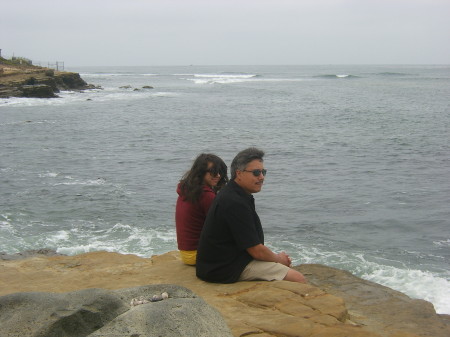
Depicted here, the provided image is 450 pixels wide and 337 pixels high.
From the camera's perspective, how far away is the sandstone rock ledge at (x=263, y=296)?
395 cm

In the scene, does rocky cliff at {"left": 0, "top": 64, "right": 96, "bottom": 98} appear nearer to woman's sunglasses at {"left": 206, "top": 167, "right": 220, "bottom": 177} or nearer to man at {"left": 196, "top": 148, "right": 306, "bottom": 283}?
woman's sunglasses at {"left": 206, "top": 167, "right": 220, "bottom": 177}

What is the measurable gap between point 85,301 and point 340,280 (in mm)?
3816

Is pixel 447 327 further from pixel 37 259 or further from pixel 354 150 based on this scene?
pixel 354 150

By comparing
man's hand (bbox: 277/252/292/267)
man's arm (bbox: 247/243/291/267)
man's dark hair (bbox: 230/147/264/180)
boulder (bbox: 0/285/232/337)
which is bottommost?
man's hand (bbox: 277/252/292/267)

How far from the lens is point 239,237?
4.82 metres

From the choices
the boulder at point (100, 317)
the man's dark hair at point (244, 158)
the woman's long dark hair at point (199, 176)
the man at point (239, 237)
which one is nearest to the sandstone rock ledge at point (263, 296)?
the boulder at point (100, 317)

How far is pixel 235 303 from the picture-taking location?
4527 mm

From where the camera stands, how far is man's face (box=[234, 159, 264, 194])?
4816 mm

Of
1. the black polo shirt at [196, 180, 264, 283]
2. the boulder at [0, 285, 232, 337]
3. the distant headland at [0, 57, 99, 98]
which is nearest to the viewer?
the boulder at [0, 285, 232, 337]

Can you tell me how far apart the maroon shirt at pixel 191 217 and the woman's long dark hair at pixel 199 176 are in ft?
0.19

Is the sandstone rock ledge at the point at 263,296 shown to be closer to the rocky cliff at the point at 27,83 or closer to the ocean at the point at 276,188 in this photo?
the ocean at the point at 276,188

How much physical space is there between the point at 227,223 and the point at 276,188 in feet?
30.8

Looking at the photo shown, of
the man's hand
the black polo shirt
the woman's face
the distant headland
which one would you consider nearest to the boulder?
the black polo shirt

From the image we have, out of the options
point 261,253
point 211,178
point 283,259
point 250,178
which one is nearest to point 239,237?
point 261,253
